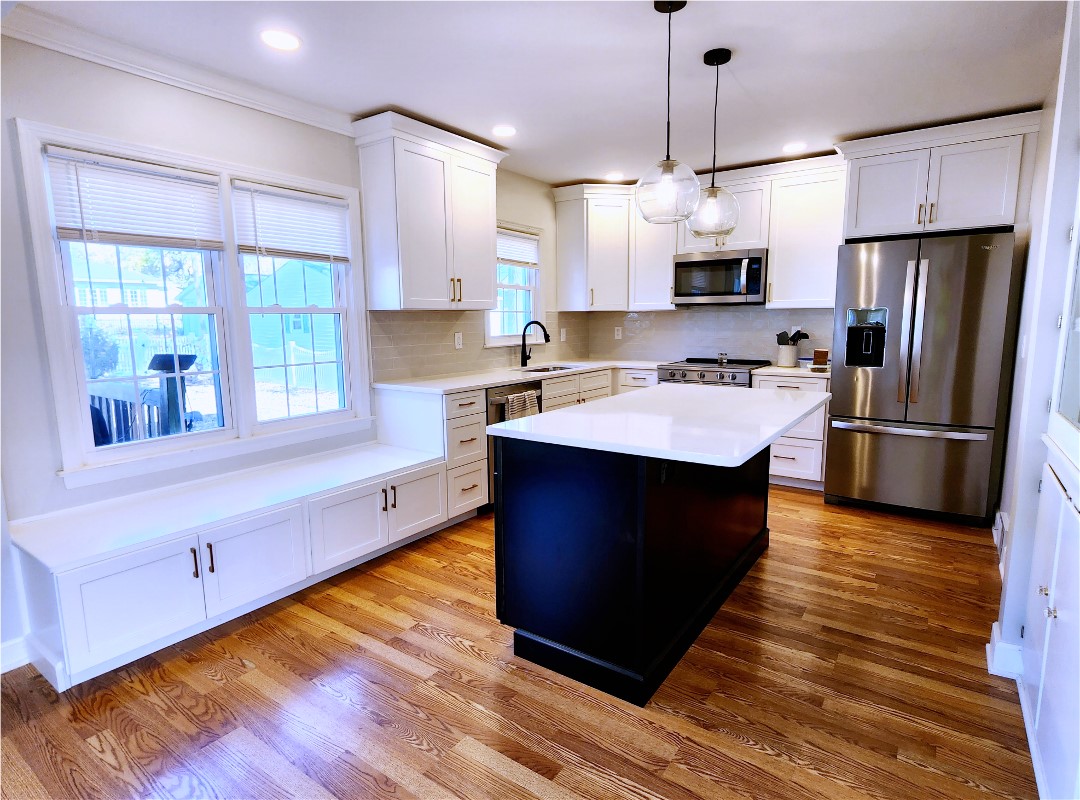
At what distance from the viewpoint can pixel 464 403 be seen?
3592 millimetres

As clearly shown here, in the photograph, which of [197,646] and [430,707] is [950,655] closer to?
[430,707]

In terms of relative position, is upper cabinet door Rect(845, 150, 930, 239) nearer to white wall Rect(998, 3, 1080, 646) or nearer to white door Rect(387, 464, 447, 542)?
white wall Rect(998, 3, 1080, 646)

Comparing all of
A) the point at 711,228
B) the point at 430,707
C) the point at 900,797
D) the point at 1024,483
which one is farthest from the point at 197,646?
the point at 1024,483

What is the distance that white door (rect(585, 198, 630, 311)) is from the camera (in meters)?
5.16

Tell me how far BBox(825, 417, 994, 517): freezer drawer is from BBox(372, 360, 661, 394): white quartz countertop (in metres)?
1.67

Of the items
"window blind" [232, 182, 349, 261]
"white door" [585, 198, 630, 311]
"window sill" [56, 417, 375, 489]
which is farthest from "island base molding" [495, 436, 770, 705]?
"white door" [585, 198, 630, 311]

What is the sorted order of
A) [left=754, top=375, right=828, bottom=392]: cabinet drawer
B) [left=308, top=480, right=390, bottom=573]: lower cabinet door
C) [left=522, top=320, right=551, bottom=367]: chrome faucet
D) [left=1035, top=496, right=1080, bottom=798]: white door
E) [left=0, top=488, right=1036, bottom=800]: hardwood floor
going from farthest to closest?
[left=522, top=320, right=551, bottom=367]: chrome faucet → [left=754, top=375, right=828, bottom=392]: cabinet drawer → [left=308, top=480, right=390, bottom=573]: lower cabinet door → [left=0, top=488, right=1036, bottom=800]: hardwood floor → [left=1035, top=496, right=1080, bottom=798]: white door

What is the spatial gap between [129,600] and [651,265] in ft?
14.5

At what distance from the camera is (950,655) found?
2.25 m

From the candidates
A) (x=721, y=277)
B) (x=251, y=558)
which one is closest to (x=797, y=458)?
(x=721, y=277)

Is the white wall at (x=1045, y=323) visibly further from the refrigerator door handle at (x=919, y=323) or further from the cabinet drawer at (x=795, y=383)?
the cabinet drawer at (x=795, y=383)

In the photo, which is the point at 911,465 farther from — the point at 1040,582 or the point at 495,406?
the point at 495,406

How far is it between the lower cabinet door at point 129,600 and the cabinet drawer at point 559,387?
2535mm

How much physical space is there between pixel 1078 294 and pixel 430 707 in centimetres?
253
